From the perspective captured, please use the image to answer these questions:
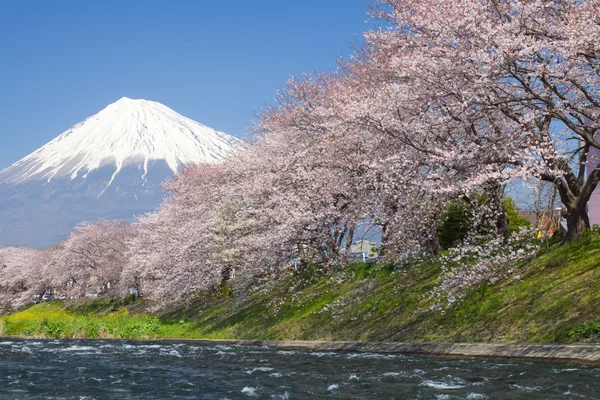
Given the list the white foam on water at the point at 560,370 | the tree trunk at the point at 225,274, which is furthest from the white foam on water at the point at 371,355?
the tree trunk at the point at 225,274

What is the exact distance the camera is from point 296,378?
14109 mm

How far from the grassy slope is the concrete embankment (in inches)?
26.2

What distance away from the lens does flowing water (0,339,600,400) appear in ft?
37.8

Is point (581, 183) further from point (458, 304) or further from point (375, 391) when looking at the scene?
point (375, 391)

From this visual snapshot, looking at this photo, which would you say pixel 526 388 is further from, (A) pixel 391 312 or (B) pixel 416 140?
(A) pixel 391 312

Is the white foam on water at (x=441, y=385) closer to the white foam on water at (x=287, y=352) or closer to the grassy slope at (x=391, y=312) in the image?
the grassy slope at (x=391, y=312)

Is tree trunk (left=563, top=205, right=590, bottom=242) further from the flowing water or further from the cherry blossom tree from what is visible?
the cherry blossom tree

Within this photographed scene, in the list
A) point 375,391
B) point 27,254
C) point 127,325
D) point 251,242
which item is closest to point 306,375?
point 375,391

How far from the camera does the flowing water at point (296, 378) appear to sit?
11523 millimetres

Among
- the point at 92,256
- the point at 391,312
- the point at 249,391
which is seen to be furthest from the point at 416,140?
the point at 92,256

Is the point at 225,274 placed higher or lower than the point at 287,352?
higher

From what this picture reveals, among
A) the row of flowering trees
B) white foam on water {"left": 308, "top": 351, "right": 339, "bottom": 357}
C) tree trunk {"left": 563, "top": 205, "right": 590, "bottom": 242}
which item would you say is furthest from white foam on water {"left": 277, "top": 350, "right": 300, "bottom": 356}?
tree trunk {"left": 563, "top": 205, "right": 590, "bottom": 242}

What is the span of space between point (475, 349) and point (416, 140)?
6.22m

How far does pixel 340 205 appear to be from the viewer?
2727cm
